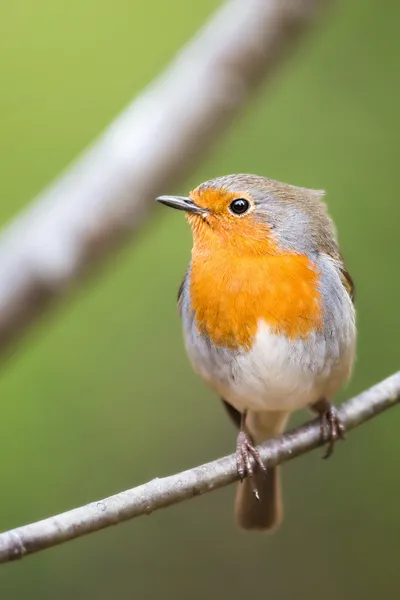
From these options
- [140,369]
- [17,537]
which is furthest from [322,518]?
[17,537]

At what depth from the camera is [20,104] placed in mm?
5684

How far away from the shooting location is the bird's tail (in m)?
4.11

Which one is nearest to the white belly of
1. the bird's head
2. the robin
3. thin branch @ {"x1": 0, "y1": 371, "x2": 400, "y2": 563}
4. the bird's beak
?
the robin

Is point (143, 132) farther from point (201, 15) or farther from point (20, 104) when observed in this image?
point (201, 15)

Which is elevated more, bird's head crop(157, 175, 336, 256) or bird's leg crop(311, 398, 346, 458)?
bird's head crop(157, 175, 336, 256)

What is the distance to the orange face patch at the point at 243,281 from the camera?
3234 mm

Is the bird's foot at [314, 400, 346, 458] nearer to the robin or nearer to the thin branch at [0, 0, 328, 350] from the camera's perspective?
the robin

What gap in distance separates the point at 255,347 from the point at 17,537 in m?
1.17

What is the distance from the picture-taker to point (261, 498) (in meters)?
4.16

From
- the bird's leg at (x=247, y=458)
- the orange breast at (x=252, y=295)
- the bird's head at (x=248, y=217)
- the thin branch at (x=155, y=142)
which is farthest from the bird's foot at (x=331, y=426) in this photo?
the thin branch at (x=155, y=142)

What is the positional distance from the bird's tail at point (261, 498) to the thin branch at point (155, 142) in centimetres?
105

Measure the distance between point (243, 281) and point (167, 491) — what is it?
795 mm

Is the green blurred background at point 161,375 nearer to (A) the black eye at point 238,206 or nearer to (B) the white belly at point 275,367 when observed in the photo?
(B) the white belly at point 275,367

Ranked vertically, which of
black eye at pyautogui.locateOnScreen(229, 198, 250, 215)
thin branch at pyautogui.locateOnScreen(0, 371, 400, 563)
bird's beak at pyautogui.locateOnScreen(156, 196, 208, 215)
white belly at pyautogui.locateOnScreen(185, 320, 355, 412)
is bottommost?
thin branch at pyautogui.locateOnScreen(0, 371, 400, 563)
